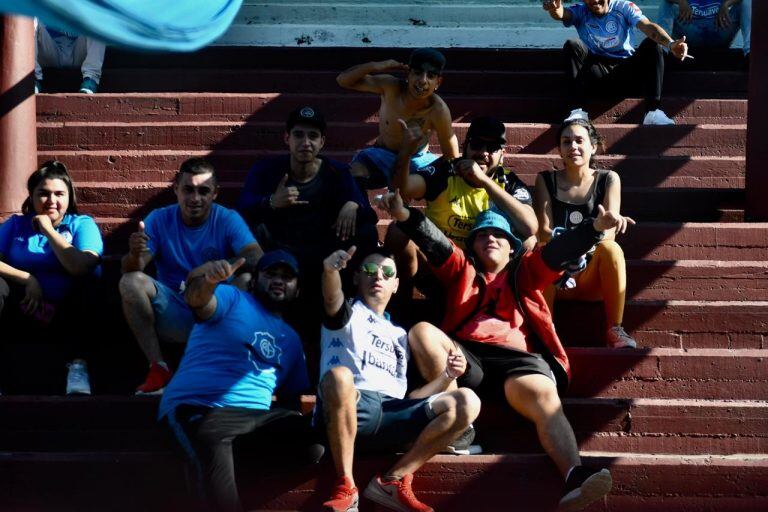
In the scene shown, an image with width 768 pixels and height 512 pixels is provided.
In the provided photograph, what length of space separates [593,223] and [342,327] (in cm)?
116

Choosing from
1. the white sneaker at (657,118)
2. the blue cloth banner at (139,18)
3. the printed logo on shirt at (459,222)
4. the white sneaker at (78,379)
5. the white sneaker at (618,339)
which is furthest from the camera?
the white sneaker at (657,118)

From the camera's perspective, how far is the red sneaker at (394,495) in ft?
19.4

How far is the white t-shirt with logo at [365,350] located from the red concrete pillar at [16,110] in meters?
2.57

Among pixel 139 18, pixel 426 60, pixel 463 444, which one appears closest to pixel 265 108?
pixel 426 60

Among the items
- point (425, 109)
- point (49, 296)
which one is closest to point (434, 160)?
point (425, 109)

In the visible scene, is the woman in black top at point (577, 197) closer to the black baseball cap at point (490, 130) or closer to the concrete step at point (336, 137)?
the black baseball cap at point (490, 130)

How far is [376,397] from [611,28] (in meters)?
3.89

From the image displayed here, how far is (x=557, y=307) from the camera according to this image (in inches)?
273

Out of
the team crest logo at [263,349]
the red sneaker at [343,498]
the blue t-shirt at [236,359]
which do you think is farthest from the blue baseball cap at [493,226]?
the red sneaker at [343,498]

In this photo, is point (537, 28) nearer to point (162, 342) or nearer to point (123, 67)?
point (123, 67)

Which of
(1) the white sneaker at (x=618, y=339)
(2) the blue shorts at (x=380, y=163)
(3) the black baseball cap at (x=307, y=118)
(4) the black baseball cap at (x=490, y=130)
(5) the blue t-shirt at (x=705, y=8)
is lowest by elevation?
(1) the white sneaker at (x=618, y=339)

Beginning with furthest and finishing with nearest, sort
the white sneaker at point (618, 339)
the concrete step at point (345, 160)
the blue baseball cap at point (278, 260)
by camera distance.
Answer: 1. the concrete step at point (345, 160)
2. the white sneaker at point (618, 339)
3. the blue baseball cap at point (278, 260)

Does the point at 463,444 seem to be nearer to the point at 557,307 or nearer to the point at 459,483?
the point at 459,483

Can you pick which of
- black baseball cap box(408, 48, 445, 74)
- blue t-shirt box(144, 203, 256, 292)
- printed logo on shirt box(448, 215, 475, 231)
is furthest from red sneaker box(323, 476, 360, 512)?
black baseball cap box(408, 48, 445, 74)
